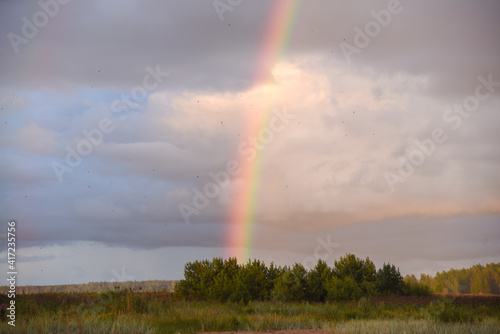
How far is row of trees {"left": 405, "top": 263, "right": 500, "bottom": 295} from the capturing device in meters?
87.9

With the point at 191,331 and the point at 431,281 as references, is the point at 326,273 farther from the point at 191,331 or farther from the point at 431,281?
the point at 431,281

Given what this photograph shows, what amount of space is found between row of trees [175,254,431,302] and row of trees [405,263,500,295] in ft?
175

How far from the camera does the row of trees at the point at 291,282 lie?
32594 mm

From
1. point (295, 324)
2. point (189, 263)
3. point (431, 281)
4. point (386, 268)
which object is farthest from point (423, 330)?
point (431, 281)

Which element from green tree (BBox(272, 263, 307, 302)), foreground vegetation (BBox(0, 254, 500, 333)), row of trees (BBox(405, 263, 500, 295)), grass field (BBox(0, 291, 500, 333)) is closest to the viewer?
grass field (BBox(0, 291, 500, 333))

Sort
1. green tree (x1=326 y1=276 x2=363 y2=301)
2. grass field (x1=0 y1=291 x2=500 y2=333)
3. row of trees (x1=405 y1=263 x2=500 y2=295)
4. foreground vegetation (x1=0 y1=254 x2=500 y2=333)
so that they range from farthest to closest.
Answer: row of trees (x1=405 y1=263 x2=500 y2=295) < green tree (x1=326 y1=276 x2=363 y2=301) < foreground vegetation (x1=0 y1=254 x2=500 y2=333) < grass field (x1=0 y1=291 x2=500 y2=333)

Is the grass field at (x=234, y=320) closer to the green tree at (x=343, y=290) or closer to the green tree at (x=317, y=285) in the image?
the green tree at (x=343, y=290)

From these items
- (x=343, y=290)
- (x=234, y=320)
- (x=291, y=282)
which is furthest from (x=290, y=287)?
(x=234, y=320)

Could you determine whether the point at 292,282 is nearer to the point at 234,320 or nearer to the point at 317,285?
the point at 317,285

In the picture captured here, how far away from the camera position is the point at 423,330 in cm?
1491

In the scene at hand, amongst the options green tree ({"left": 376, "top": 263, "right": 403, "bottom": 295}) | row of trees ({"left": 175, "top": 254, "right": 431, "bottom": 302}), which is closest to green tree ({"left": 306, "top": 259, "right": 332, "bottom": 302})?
row of trees ({"left": 175, "top": 254, "right": 431, "bottom": 302})

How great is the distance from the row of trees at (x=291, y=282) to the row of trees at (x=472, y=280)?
53.3 metres

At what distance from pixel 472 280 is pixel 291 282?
7948cm

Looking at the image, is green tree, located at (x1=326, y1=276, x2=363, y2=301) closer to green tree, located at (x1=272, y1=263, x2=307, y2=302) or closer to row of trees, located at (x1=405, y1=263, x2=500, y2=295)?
green tree, located at (x1=272, y1=263, x2=307, y2=302)
